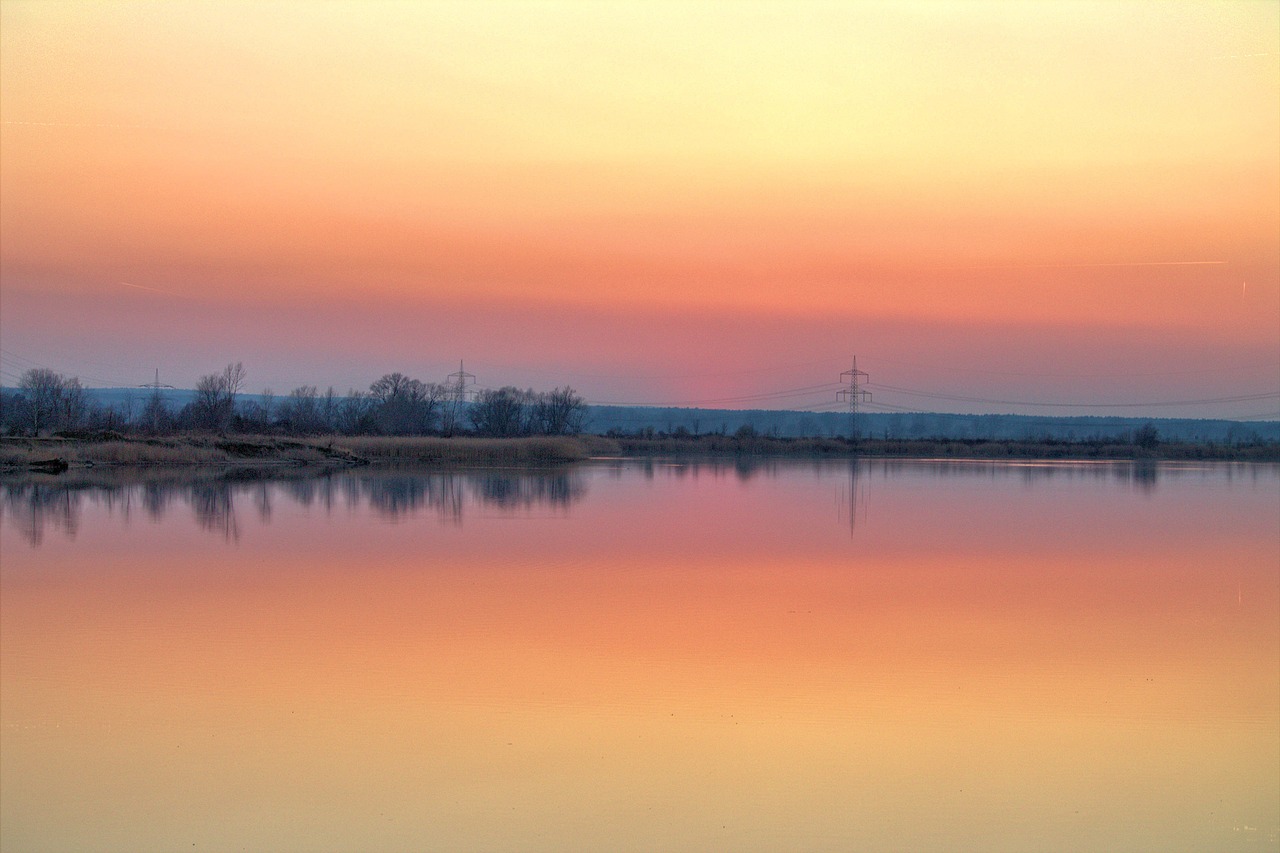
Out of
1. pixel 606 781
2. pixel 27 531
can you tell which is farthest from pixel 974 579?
pixel 27 531

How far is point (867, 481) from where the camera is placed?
93.4ft

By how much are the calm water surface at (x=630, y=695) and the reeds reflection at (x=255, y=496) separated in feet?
9.39

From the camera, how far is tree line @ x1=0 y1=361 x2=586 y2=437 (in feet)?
173

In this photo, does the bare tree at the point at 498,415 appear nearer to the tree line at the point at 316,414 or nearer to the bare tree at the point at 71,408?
the tree line at the point at 316,414

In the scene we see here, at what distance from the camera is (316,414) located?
224 feet

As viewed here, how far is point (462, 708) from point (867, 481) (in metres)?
23.6

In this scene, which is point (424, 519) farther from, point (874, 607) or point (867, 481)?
point (867, 481)

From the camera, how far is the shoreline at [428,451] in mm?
32812

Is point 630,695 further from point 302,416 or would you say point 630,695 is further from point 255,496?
point 302,416

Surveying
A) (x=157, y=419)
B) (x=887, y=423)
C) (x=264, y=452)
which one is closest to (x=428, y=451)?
(x=264, y=452)

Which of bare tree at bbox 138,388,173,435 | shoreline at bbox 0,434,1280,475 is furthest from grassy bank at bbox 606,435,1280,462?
bare tree at bbox 138,388,173,435

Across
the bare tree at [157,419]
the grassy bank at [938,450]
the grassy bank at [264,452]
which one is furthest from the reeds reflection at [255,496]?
the grassy bank at [938,450]

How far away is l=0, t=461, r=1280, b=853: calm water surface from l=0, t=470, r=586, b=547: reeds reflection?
2.86m

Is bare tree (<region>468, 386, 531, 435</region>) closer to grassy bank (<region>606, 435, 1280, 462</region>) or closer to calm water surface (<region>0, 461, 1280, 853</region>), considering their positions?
grassy bank (<region>606, 435, 1280, 462</region>)
